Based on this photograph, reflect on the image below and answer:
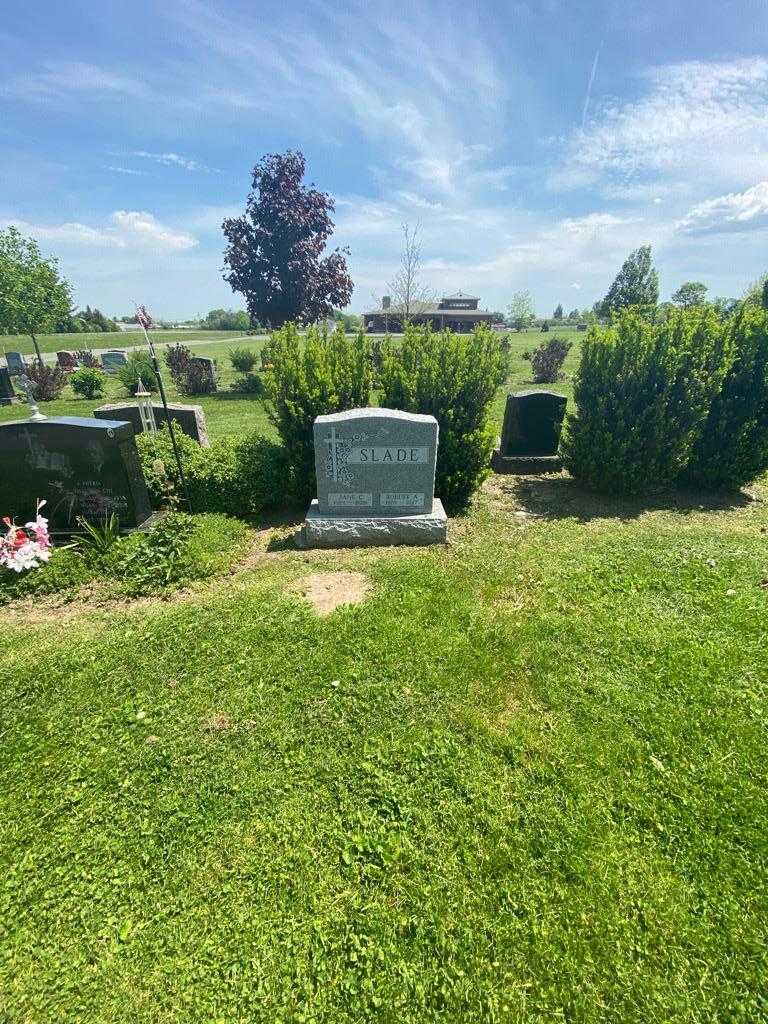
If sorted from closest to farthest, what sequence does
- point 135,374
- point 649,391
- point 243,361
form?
point 649,391, point 135,374, point 243,361

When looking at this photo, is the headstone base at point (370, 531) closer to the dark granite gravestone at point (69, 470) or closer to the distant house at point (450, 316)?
the dark granite gravestone at point (69, 470)

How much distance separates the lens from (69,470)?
17.3 ft

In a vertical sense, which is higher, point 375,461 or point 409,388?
point 409,388

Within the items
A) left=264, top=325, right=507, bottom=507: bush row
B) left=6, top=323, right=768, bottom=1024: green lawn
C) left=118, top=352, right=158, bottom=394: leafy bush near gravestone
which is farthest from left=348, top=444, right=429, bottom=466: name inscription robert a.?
left=118, top=352, right=158, bottom=394: leafy bush near gravestone

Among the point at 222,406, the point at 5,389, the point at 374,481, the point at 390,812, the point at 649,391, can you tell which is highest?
the point at 649,391

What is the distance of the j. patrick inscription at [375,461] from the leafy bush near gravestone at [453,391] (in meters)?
0.94

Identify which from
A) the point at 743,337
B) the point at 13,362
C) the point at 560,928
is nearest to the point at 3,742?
the point at 560,928

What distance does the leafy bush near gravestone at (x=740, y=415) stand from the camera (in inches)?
258

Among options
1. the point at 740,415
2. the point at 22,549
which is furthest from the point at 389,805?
the point at 740,415

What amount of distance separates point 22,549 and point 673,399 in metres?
8.20

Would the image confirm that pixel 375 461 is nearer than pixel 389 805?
No

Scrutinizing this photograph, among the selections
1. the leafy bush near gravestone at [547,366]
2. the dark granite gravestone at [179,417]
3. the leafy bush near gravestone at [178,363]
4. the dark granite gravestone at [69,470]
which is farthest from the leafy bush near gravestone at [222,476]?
the leafy bush near gravestone at [547,366]

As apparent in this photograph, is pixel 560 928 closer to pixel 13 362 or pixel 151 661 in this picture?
pixel 151 661

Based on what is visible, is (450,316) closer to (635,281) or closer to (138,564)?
(635,281)
